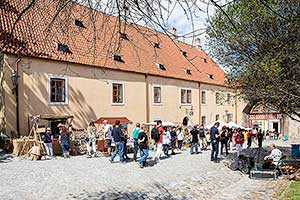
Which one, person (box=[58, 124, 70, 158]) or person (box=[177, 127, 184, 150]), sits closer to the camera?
person (box=[58, 124, 70, 158])

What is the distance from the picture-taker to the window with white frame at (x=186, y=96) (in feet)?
105

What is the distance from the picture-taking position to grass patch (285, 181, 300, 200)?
10.1m

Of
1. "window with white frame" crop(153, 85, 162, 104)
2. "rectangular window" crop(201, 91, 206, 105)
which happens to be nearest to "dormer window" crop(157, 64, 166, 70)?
"window with white frame" crop(153, 85, 162, 104)

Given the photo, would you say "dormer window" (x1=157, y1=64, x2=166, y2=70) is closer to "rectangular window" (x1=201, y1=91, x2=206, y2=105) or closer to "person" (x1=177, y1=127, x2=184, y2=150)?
"rectangular window" (x1=201, y1=91, x2=206, y2=105)

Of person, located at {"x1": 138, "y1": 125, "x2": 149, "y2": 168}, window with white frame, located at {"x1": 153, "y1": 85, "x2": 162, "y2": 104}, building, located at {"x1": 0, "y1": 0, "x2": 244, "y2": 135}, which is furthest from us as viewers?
window with white frame, located at {"x1": 153, "y1": 85, "x2": 162, "y2": 104}

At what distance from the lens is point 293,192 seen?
10867 mm

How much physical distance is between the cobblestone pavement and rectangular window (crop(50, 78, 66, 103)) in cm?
585

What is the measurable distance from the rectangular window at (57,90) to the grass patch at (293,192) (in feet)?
43.5

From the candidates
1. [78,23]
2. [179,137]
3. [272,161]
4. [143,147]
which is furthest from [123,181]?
[179,137]

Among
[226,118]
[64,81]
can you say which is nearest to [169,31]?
[64,81]

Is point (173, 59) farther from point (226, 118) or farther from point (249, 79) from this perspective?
point (249, 79)

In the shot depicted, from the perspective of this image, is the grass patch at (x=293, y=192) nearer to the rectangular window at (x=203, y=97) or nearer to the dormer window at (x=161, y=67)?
the dormer window at (x=161, y=67)

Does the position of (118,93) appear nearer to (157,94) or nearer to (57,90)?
(157,94)

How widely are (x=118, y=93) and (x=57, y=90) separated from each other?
17.7 ft
